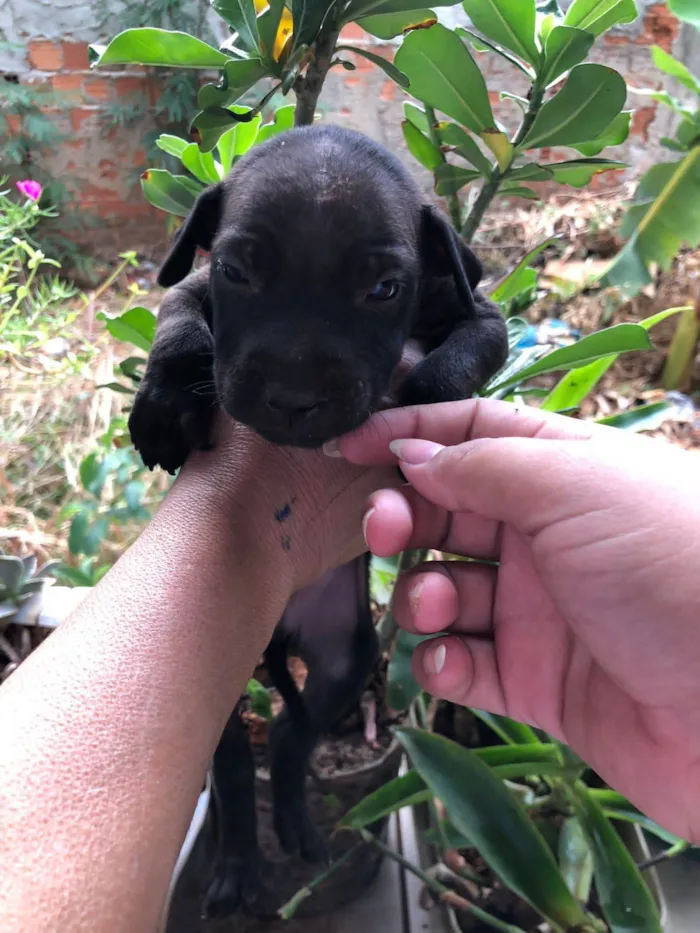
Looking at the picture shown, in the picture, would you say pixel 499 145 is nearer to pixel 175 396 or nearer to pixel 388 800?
pixel 175 396

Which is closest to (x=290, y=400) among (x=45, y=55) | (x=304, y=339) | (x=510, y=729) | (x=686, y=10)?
(x=304, y=339)

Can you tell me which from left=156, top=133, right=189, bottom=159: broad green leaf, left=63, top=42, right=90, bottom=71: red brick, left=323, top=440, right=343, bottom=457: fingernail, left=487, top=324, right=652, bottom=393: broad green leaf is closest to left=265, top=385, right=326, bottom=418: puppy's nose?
left=323, top=440, right=343, bottom=457: fingernail

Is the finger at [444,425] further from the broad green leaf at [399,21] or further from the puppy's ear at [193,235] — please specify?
the broad green leaf at [399,21]

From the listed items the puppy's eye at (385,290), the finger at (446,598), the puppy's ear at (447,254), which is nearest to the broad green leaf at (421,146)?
the puppy's ear at (447,254)

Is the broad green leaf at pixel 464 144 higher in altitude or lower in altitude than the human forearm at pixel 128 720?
higher

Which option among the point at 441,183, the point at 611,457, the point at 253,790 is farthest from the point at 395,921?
the point at 441,183

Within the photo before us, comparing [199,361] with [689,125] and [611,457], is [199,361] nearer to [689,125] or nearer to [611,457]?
[611,457]
